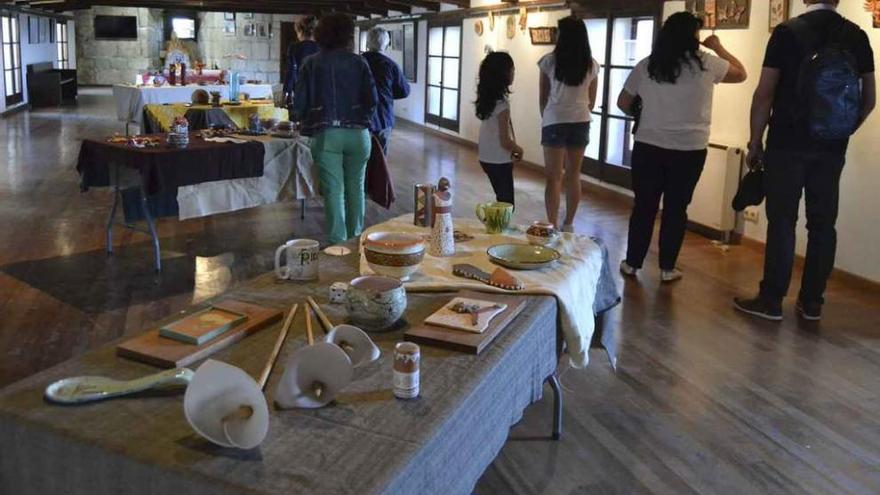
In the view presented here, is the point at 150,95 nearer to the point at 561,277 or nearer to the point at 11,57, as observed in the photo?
the point at 11,57

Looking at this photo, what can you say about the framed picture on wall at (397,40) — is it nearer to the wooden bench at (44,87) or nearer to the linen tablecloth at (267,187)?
the wooden bench at (44,87)

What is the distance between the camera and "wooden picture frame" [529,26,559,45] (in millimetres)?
7996

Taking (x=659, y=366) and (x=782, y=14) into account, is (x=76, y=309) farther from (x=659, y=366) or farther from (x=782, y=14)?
(x=782, y=14)

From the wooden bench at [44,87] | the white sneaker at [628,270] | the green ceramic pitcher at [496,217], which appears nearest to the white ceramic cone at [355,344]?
the green ceramic pitcher at [496,217]

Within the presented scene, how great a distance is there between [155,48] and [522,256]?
20.8 meters

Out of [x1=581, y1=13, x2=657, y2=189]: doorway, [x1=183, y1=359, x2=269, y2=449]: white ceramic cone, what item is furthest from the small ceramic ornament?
[x1=581, y1=13, x2=657, y2=189]: doorway

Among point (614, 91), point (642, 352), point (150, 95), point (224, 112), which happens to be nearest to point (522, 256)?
point (642, 352)

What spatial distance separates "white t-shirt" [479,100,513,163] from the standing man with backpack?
52.9 inches

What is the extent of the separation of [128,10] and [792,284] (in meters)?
19.8

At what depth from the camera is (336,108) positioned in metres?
4.22

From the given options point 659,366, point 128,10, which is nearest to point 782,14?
point 659,366

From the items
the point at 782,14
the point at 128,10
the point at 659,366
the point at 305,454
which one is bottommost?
the point at 659,366

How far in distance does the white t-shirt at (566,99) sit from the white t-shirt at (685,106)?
731mm

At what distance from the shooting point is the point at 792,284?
434 cm
